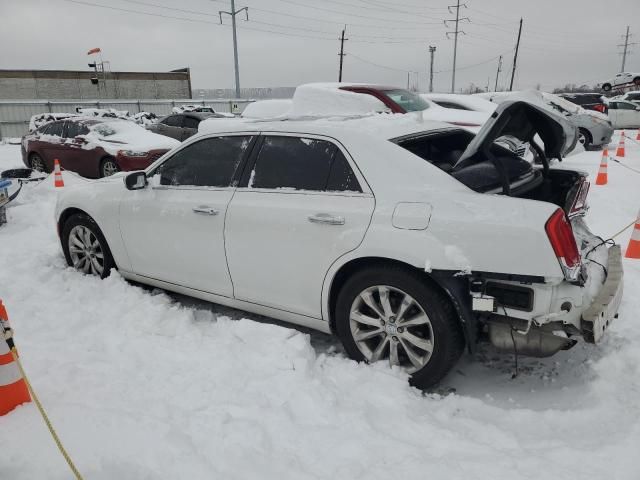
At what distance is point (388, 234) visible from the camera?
2873mm

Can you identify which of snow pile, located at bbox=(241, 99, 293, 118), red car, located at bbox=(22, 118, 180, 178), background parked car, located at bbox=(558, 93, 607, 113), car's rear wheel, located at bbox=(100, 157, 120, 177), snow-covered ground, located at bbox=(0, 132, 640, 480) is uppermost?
background parked car, located at bbox=(558, 93, 607, 113)

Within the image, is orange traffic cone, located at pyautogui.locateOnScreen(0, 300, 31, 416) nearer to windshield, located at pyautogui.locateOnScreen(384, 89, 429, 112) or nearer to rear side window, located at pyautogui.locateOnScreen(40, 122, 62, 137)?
windshield, located at pyautogui.locateOnScreen(384, 89, 429, 112)

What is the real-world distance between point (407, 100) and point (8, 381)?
8.22m

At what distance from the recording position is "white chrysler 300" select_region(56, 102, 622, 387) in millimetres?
2654

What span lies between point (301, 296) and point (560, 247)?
5.37 feet

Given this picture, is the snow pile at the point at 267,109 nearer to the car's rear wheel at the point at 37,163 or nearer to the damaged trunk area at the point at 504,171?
the car's rear wheel at the point at 37,163

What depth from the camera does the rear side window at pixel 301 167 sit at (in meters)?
3.20

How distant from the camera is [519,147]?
3.59 m

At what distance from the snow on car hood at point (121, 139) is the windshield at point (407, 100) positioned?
16.6 ft

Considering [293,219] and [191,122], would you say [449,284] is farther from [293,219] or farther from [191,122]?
[191,122]

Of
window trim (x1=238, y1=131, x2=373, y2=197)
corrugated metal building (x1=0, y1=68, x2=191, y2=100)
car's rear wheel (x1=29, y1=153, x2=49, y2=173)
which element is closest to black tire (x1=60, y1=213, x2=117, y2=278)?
window trim (x1=238, y1=131, x2=373, y2=197)

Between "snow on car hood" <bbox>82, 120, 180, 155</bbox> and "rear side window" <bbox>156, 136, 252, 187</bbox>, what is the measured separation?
23.7 feet

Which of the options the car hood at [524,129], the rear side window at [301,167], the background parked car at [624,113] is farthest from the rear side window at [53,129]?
the background parked car at [624,113]

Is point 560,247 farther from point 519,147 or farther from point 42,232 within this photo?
point 42,232
